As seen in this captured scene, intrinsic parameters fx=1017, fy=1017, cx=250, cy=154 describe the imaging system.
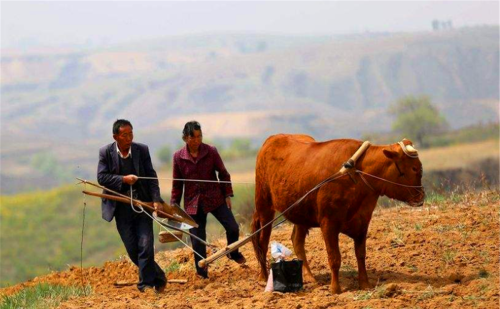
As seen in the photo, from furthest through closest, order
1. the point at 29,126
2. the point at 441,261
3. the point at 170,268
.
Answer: the point at 29,126, the point at 170,268, the point at 441,261

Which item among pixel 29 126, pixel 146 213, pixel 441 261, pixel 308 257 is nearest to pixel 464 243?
pixel 441 261

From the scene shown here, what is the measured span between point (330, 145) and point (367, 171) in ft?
1.81

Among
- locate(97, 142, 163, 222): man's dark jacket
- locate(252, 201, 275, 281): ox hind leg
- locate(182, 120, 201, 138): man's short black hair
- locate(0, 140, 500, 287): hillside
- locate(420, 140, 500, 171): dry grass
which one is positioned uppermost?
locate(182, 120, 201, 138): man's short black hair

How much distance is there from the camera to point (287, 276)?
10070 millimetres

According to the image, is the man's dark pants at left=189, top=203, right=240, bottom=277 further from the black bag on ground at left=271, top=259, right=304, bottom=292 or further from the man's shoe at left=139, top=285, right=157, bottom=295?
the black bag on ground at left=271, top=259, right=304, bottom=292

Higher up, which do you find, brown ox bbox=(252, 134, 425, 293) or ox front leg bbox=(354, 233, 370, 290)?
brown ox bbox=(252, 134, 425, 293)

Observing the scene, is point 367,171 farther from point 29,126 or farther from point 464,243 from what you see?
point 29,126

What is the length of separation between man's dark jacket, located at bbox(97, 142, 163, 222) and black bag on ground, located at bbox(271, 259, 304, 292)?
5.99 feet

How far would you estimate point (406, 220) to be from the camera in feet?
43.5

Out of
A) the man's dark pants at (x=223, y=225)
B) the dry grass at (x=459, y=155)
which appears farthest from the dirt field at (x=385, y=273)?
the dry grass at (x=459, y=155)

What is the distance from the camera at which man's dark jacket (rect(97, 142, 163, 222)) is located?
1103 centimetres

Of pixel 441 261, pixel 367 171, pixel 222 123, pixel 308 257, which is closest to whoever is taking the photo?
pixel 367 171

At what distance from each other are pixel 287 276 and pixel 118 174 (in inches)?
91.0

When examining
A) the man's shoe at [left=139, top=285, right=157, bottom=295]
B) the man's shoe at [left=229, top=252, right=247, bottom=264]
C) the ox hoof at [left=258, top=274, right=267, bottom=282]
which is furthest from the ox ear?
the man's shoe at [left=139, top=285, right=157, bottom=295]
